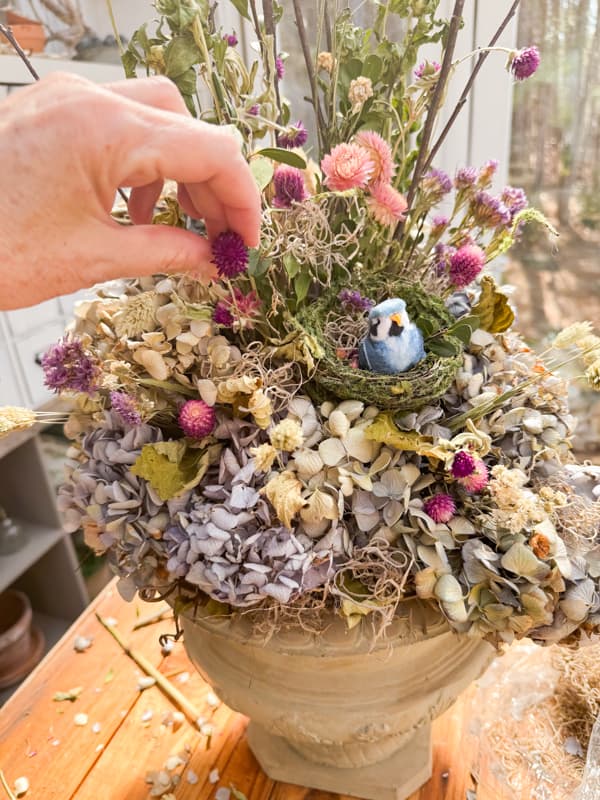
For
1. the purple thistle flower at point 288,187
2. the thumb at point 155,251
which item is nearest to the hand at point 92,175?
the thumb at point 155,251

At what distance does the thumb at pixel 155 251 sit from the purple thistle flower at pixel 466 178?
28cm

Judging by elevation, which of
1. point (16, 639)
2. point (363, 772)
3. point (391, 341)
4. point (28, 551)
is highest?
point (391, 341)

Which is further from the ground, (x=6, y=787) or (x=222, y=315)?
(x=222, y=315)

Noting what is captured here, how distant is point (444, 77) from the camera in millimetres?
461

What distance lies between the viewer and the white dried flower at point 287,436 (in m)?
0.44

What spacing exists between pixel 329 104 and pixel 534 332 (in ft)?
2.27

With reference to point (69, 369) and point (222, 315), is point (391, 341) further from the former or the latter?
point (69, 369)

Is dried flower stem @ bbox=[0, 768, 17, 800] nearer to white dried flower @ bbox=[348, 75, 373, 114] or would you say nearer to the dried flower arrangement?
the dried flower arrangement

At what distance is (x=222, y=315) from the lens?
0.49m

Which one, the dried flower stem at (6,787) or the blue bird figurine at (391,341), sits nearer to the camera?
the blue bird figurine at (391,341)

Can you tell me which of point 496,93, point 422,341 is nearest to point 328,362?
point 422,341

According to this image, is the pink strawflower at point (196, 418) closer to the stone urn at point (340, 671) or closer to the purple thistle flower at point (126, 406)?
the purple thistle flower at point (126, 406)

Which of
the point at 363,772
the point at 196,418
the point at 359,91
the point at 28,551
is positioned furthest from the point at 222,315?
the point at 28,551

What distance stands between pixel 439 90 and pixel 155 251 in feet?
0.85
